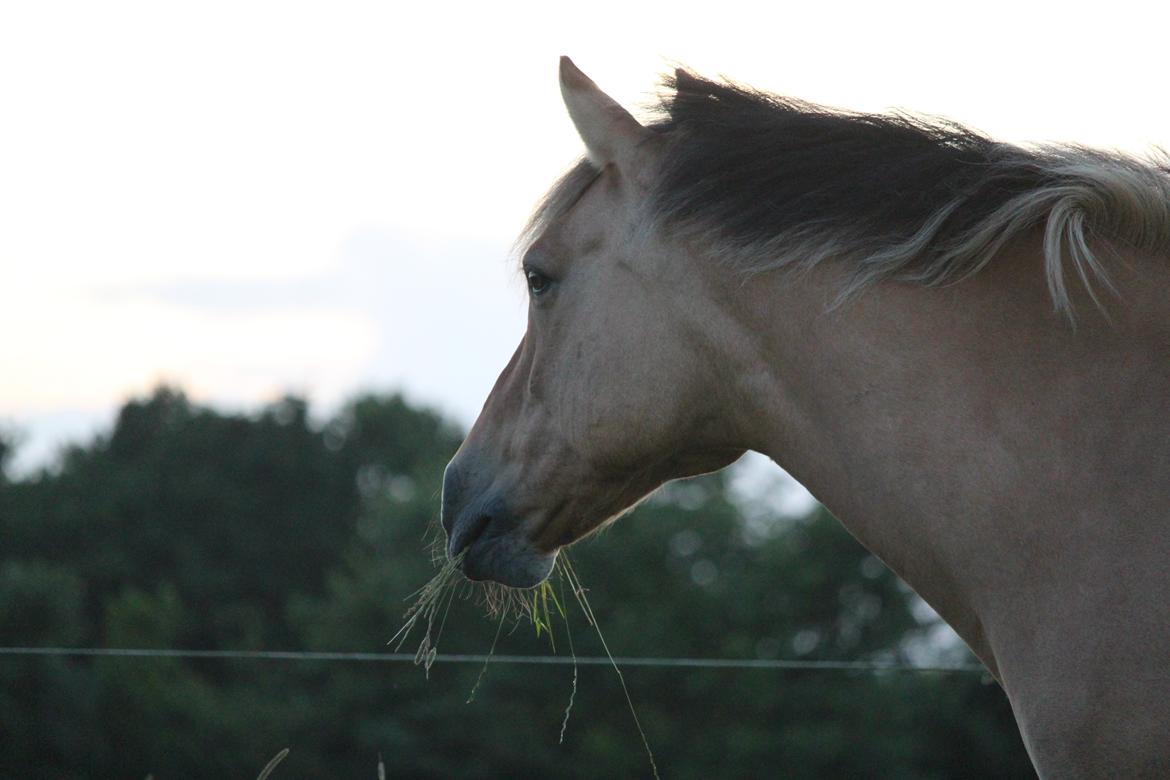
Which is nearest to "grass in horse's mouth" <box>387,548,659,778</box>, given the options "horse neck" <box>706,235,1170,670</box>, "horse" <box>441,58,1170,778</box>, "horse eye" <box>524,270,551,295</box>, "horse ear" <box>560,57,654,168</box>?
"horse" <box>441,58,1170,778</box>

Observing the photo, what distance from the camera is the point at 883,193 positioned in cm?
233

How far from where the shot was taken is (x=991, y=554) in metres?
2.09

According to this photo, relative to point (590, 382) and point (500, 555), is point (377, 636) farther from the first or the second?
point (590, 382)

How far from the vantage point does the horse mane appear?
7.18 ft

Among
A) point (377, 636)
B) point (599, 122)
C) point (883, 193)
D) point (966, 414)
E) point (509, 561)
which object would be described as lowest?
point (377, 636)

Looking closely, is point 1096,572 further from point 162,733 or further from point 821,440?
point 162,733

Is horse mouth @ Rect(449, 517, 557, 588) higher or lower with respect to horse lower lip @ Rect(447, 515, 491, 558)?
lower

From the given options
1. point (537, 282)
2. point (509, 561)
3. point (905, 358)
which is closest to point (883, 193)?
point (905, 358)

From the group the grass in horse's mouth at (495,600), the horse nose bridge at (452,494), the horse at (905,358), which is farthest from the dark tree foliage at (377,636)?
the horse at (905,358)

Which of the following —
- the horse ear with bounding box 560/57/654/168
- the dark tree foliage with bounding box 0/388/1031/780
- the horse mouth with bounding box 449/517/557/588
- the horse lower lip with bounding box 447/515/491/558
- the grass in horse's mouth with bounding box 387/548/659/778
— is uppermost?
the horse ear with bounding box 560/57/654/168

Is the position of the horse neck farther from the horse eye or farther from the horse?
the horse eye

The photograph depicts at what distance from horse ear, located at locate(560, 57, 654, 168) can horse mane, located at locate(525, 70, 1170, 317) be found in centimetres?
10

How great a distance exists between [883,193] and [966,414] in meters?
0.49

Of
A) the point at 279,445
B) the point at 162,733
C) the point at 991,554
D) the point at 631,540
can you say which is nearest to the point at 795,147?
the point at 991,554
